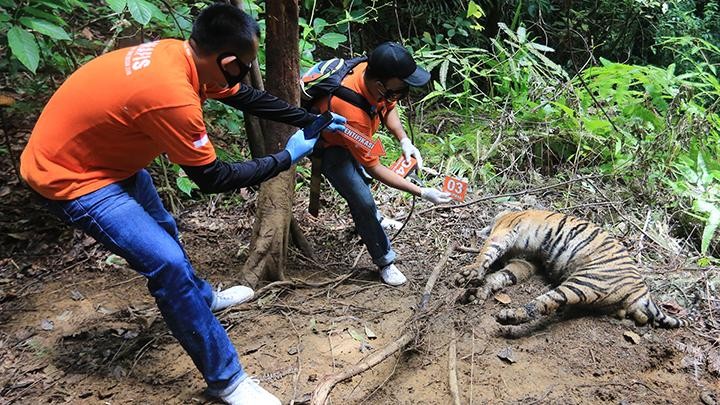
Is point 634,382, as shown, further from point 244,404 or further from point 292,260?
point 292,260

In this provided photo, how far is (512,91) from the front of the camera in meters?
6.00

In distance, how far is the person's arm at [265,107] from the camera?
302 centimetres

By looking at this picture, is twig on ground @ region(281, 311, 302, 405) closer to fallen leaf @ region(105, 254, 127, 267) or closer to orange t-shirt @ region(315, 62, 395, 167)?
orange t-shirt @ region(315, 62, 395, 167)

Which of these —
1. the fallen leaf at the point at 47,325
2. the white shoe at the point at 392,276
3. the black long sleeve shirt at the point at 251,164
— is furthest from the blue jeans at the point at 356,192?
the fallen leaf at the point at 47,325

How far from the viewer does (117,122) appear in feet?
7.49

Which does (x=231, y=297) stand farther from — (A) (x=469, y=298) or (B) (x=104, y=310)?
(A) (x=469, y=298)

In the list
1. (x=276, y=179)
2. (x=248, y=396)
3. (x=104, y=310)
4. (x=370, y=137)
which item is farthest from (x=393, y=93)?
(x=104, y=310)

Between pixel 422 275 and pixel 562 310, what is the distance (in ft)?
3.31

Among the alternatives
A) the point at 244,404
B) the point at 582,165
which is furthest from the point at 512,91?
the point at 244,404

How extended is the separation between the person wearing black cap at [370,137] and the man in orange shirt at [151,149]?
90cm

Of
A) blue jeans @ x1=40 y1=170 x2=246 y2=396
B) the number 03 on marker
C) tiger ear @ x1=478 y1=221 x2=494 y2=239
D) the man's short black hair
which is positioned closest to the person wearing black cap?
the number 03 on marker

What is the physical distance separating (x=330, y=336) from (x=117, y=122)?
5.66ft

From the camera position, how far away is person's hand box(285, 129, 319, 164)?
290 centimetres

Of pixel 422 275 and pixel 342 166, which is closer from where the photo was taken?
pixel 342 166
